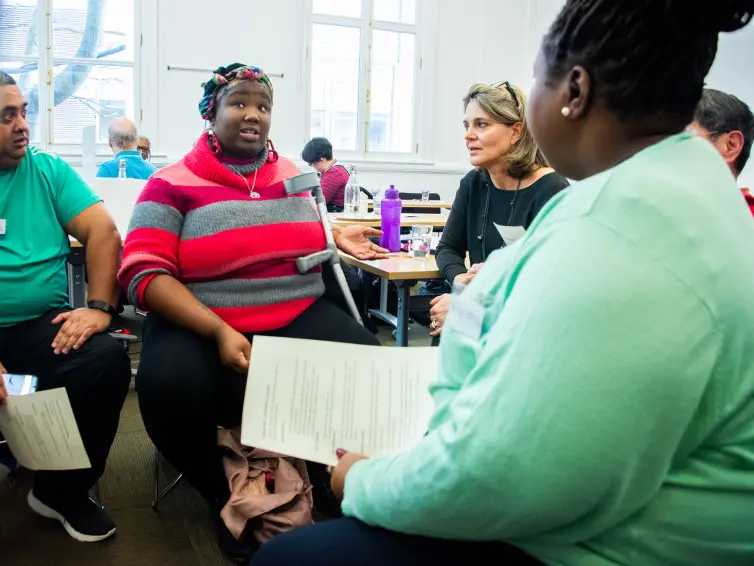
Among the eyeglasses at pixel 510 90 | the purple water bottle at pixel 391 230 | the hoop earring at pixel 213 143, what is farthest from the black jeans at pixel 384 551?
the purple water bottle at pixel 391 230

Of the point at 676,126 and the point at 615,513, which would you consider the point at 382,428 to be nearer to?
the point at 615,513

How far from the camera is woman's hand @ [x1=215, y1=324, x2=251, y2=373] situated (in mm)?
1605

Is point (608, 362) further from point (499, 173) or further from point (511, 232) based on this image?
point (499, 173)

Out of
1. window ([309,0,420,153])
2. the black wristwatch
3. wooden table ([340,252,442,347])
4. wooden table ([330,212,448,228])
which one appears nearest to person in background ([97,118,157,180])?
wooden table ([330,212,448,228])

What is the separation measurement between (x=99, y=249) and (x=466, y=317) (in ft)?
4.81

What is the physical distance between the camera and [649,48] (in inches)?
24.9

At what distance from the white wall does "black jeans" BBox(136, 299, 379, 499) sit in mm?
5308

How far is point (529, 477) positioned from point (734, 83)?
6.09 meters

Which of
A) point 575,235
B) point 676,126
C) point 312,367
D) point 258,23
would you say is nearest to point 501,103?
point 312,367

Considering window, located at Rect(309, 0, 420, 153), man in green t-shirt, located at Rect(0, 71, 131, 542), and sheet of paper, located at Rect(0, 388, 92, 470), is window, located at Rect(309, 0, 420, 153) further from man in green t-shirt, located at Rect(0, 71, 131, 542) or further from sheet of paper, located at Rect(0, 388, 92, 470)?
sheet of paper, located at Rect(0, 388, 92, 470)

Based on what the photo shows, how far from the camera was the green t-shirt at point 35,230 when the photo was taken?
1.77 metres

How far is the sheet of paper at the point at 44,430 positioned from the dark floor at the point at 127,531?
336 millimetres

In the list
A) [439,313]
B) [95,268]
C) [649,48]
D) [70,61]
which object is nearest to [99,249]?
[95,268]

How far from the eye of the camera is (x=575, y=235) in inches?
22.0
